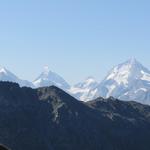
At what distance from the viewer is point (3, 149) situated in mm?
22516

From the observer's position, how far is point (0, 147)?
2247 centimetres

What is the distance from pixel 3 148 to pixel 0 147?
162mm

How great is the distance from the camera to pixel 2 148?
886 inches

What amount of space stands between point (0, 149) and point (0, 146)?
186mm

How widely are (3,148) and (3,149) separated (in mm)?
53

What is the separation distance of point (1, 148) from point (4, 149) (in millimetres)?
152

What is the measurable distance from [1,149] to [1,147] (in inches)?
4.2

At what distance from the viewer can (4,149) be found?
886 inches

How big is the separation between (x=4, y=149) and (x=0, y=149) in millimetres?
211

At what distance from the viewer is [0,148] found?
22422 millimetres

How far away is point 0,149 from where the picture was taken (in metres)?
22.4

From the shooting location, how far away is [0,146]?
22.5 metres

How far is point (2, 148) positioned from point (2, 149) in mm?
53
